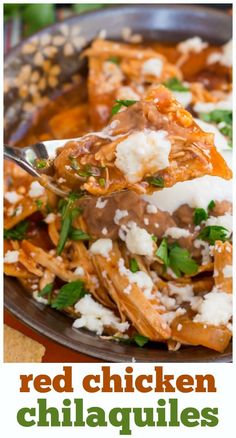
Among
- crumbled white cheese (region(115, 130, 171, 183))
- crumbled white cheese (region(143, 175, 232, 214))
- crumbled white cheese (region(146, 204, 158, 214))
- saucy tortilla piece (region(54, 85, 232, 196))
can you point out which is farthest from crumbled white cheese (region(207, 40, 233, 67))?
crumbled white cheese (region(115, 130, 171, 183))

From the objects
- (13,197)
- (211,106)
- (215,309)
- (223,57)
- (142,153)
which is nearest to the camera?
(142,153)

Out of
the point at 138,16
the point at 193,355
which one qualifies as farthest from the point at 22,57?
the point at 193,355

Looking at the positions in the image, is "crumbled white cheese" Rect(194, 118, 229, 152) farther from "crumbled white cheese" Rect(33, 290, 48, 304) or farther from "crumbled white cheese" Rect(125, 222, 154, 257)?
"crumbled white cheese" Rect(33, 290, 48, 304)

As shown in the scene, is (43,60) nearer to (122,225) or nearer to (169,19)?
(169,19)

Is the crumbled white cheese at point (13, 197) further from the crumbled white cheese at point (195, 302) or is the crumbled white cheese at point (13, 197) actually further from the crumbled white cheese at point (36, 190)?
the crumbled white cheese at point (195, 302)

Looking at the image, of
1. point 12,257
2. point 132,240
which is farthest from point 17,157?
point 132,240

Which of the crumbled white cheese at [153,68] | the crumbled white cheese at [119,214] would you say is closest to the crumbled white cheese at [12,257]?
the crumbled white cheese at [119,214]

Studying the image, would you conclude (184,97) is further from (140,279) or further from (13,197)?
(140,279)
